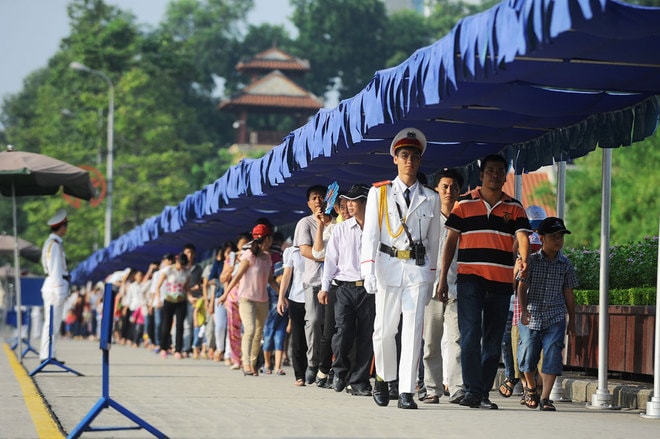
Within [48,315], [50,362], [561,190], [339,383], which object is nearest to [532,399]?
[339,383]

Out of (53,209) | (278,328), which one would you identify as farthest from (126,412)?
(53,209)

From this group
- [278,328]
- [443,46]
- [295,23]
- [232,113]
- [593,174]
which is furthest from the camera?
[295,23]

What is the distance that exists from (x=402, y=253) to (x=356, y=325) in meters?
2.44

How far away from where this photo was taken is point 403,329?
1186 centimetres

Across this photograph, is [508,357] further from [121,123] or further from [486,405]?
[121,123]

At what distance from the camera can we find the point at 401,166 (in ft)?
39.3

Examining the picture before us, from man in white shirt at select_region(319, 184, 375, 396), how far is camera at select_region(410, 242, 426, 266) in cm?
212

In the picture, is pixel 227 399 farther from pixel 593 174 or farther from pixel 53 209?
pixel 53 209

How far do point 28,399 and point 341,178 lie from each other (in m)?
7.50

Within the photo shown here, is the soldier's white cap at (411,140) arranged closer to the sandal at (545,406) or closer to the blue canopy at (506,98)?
the blue canopy at (506,98)

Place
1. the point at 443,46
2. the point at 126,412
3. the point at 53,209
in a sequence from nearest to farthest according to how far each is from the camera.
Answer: the point at 126,412, the point at 443,46, the point at 53,209

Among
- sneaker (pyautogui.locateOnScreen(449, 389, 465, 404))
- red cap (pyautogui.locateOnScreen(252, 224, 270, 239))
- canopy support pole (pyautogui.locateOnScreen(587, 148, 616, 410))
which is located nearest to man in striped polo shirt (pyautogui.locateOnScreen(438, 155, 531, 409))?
sneaker (pyautogui.locateOnScreen(449, 389, 465, 404))

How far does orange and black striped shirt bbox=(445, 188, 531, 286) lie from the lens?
1208cm

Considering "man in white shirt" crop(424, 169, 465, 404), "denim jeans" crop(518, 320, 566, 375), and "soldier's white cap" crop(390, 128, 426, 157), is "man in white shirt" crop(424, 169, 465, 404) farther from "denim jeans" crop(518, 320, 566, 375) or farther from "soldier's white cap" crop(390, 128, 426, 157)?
"soldier's white cap" crop(390, 128, 426, 157)
